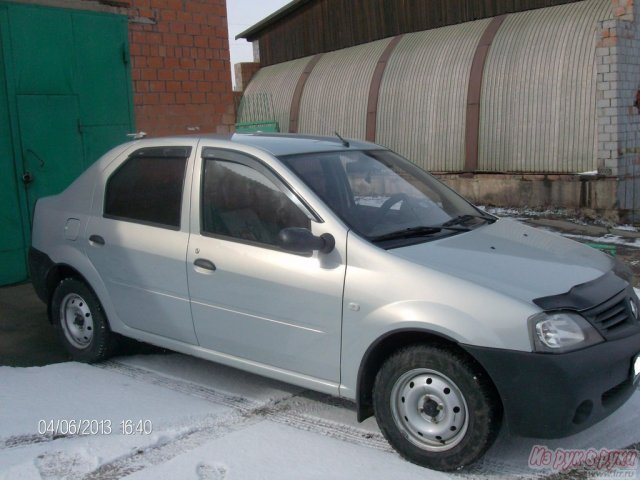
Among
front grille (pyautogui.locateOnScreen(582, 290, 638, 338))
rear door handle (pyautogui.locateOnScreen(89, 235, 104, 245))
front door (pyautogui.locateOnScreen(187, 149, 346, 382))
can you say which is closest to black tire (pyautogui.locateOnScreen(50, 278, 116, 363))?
rear door handle (pyautogui.locateOnScreen(89, 235, 104, 245))

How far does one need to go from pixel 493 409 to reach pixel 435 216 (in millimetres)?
1422

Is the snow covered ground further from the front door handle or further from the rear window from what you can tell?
the rear window

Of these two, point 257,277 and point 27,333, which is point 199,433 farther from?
point 27,333

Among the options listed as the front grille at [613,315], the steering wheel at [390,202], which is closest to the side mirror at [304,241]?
the steering wheel at [390,202]

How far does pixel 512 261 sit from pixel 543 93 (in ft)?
35.5

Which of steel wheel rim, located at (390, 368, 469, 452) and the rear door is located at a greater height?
the rear door

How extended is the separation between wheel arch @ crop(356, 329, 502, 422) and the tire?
35mm

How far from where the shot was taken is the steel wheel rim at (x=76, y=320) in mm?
5262

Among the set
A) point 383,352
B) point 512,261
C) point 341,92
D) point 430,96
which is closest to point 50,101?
point 383,352

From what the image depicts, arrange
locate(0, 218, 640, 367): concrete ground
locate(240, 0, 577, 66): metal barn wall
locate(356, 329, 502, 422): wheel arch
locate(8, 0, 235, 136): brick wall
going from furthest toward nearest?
locate(240, 0, 577, 66): metal barn wall < locate(8, 0, 235, 136): brick wall < locate(0, 218, 640, 367): concrete ground < locate(356, 329, 502, 422): wheel arch

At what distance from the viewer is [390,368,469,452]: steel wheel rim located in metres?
3.51

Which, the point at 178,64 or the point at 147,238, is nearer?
the point at 147,238

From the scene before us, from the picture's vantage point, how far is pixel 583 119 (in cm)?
1311

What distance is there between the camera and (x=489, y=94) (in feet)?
48.2
